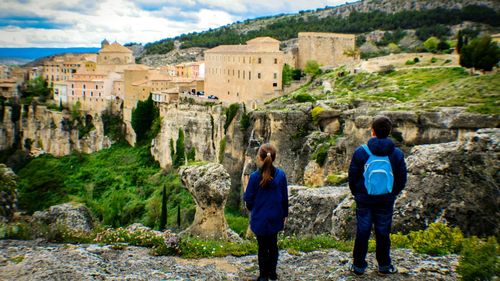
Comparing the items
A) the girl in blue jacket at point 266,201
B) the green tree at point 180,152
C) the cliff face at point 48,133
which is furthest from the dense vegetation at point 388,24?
the girl in blue jacket at point 266,201

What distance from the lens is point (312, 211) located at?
1648cm

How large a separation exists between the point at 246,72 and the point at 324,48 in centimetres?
1287

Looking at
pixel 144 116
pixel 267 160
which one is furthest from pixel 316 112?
pixel 144 116

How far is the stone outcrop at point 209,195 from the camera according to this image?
15.4m

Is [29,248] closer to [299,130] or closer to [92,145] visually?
[299,130]

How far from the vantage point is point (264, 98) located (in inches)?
1822

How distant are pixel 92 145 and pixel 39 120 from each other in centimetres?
954

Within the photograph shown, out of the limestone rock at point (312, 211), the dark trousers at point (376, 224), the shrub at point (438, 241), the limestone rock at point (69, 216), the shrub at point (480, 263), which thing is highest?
the dark trousers at point (376, 224)

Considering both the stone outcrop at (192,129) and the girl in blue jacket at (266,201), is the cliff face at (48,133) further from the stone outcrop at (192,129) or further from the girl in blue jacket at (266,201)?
the girl in blue jacket at (266,201)

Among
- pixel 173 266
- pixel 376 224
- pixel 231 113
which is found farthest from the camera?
pixel 231 113

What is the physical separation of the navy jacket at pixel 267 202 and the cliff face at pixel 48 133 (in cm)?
5329

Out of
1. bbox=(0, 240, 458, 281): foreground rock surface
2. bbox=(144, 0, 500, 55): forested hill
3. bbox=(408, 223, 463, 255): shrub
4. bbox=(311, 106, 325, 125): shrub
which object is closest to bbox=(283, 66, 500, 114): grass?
bbox=(311, 106, 325, 125): shrub

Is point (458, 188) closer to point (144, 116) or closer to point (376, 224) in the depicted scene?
point (376, 224)

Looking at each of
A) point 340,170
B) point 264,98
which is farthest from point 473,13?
point 340,170
